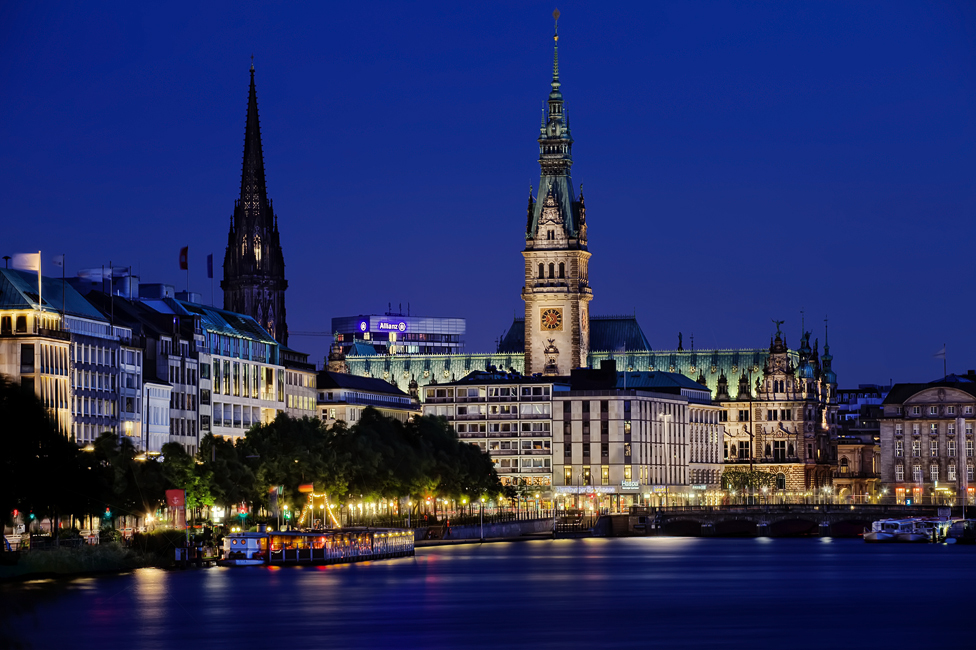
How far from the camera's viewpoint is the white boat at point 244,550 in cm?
13888

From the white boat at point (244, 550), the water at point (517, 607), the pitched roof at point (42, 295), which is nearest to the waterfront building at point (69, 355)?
the pitched roof at point (42, 295)

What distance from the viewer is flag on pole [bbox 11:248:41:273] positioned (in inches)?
5861

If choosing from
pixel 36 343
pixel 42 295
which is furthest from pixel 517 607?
pixel 42 295

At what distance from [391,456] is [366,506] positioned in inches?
662

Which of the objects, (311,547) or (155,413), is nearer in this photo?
(311,547)

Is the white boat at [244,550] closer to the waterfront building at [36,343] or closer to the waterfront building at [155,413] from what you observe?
the waterfront building at [36,343]

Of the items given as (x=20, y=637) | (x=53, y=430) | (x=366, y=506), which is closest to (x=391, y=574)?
(x=53, y=430)

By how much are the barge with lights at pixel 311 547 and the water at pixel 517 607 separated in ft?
9.96

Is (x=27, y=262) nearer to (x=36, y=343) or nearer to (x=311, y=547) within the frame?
(x=36, y=343)

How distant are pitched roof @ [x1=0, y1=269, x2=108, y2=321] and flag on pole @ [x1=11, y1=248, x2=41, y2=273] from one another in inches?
28.0

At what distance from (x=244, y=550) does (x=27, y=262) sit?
108ft

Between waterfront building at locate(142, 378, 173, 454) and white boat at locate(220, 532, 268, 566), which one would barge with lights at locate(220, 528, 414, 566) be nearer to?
white boat at locate(220, 532, 268, 566)

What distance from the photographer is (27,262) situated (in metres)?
152

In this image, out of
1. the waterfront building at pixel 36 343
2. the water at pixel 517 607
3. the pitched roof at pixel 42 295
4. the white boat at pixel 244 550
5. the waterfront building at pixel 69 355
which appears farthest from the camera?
the pitched roof at pixel 42 295
